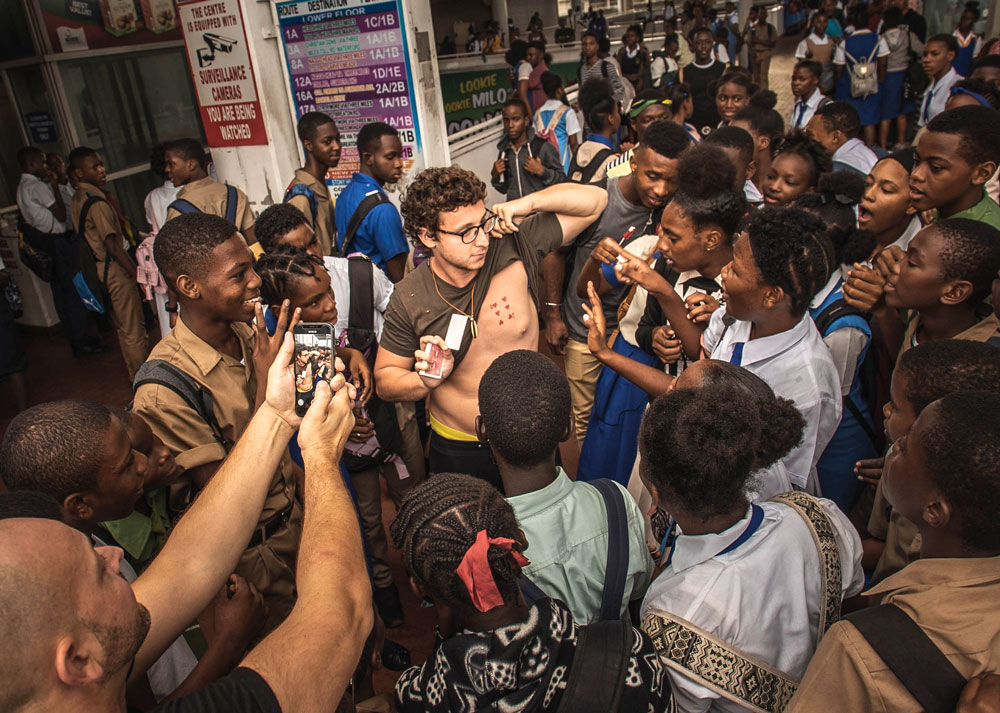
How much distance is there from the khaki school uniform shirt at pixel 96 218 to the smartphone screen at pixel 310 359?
4722 millimetres

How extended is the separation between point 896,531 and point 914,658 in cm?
85

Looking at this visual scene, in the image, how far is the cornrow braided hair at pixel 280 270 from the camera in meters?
2.72

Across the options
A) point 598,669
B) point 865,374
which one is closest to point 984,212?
point 865,374

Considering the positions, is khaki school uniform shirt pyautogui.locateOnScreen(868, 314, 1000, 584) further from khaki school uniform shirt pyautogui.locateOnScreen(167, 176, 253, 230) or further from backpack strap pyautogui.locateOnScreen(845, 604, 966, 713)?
khaki school uniform shirt pyautogui.locateOnScreen(167, 176, 253, 230)

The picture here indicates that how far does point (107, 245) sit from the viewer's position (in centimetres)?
587

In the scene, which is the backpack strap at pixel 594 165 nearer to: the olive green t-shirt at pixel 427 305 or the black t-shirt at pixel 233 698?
the olive green t-shirt at pixel 427 305

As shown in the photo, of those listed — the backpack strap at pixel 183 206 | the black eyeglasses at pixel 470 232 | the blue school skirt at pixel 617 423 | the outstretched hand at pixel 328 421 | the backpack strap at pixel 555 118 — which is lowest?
the blue school skirt at pixel 617 423

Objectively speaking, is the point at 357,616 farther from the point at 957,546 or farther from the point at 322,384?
the point at 957,546

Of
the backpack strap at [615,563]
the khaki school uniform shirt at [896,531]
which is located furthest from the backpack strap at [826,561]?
the backpack strap at [615,563]

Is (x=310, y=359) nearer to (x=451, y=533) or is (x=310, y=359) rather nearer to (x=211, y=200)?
(x=451, y=533)

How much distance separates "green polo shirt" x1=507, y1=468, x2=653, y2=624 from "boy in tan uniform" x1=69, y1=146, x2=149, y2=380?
18.3 ft

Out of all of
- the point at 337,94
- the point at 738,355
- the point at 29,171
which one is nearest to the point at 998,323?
the point at 738,355

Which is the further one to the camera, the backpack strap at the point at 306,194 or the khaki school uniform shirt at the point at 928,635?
the backpack strap at the point at 306,194

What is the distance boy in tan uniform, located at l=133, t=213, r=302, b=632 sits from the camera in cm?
232
